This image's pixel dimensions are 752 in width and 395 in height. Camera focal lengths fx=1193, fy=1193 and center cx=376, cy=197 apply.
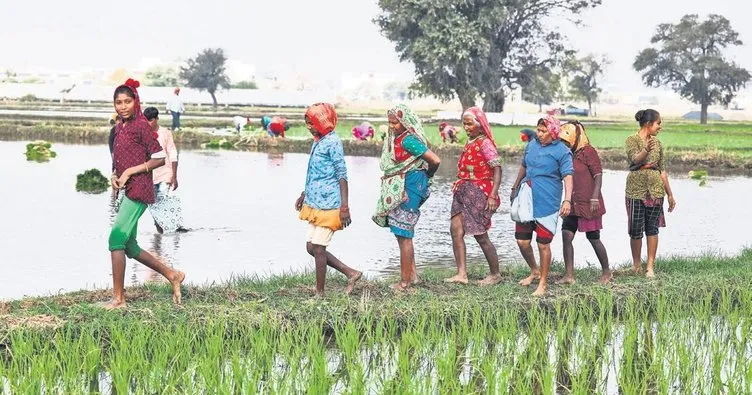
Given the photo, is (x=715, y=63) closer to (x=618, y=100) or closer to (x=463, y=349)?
(x=463, y=349)

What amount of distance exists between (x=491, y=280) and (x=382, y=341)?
2404 mm

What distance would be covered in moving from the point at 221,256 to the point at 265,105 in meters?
79.5

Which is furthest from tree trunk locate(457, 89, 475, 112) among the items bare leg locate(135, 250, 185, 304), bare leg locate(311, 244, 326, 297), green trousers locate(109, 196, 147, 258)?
green trousers locate(109, 196, 147, 258)

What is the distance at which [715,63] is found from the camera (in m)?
89.8

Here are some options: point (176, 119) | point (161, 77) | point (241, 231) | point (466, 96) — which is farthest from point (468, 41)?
point (161, 77)

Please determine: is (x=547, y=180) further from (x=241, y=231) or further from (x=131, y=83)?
(x=241, y=231)

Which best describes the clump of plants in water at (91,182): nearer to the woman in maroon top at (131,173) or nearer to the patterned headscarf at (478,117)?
the patterned headscarf at (478,117)

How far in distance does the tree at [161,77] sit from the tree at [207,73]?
20022 mm

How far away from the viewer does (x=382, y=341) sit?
22.5 feet

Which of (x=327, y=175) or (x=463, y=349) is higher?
(x=327, y=175)

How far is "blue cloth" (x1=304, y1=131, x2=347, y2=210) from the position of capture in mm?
8172

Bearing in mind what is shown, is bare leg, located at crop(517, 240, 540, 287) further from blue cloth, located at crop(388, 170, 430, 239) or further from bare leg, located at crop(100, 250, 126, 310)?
bare leg, located at crop(100, 250, 126, 310)

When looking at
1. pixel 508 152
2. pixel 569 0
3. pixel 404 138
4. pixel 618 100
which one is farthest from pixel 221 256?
pixel 618 100

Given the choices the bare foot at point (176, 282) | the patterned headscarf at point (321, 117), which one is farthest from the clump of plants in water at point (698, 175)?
the bare foot at point (176, 282)
